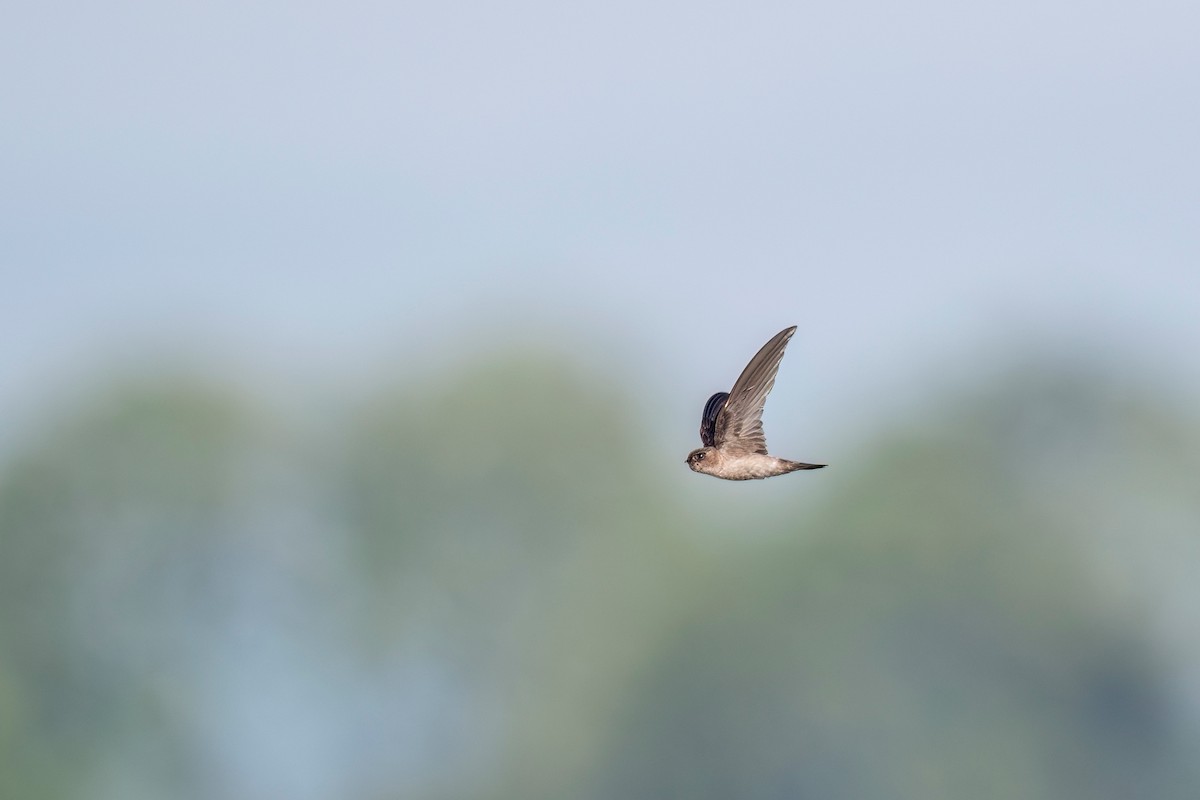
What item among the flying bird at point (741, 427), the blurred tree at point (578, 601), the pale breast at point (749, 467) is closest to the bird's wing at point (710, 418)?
the flying bird at point (741, 427)

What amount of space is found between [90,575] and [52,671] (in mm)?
2566

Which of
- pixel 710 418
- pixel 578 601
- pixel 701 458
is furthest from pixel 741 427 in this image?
pixel 578 601

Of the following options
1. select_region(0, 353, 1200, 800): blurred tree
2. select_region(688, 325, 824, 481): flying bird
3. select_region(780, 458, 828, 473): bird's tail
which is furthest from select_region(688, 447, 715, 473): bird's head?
select_region(0, 353, 1200, 800): blurred tree

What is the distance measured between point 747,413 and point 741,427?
10 cm

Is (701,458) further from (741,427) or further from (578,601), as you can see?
(578,601)

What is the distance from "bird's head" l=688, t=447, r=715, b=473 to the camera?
11.8 m

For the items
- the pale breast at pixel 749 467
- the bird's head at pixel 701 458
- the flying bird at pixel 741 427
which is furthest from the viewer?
the bird's head at pixel 701 458

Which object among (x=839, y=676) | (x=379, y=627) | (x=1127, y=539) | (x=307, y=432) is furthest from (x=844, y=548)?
(x=307, y=432)

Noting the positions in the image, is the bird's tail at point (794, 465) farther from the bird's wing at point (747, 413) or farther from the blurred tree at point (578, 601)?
the blurred tree at point (578, 601)

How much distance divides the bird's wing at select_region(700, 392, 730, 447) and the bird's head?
69 millimetres

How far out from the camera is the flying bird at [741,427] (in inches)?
456

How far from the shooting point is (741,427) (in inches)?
463

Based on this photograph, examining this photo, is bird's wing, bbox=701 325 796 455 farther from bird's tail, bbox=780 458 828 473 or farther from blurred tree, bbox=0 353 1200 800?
blurred tree, bbox=0 353 1200 800

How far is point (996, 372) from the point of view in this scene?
199 ft
